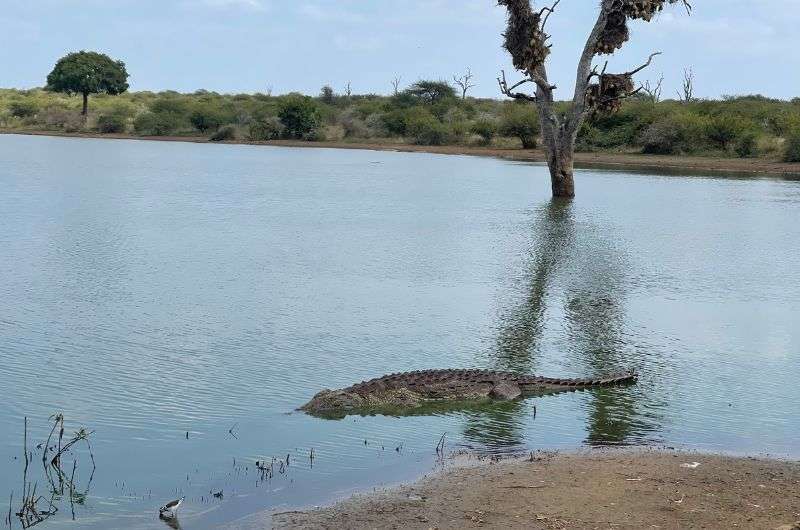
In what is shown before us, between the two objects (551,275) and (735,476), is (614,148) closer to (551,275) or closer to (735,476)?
(551,275)

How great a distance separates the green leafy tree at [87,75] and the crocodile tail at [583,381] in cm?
6716

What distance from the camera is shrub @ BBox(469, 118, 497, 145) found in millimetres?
56312

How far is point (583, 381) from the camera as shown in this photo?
9023mm

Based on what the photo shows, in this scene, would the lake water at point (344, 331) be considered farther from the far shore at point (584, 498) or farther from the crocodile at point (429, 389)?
the far shore at point (584, 498)

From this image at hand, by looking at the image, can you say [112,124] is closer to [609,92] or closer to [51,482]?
[609,92]

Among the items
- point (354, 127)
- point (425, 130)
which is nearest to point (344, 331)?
point (425, 130)

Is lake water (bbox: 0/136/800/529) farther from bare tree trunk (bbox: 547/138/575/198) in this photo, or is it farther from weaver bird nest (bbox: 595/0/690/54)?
weaver bird nest (bbox: 595/0/690/54)

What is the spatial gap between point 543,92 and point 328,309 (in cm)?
1726

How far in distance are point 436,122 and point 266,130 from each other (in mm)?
9786

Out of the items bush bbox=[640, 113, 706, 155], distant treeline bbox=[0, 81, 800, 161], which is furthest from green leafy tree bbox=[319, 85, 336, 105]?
bush bbox=[640, 113, 706, 155]

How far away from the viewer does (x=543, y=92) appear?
92.0 ft

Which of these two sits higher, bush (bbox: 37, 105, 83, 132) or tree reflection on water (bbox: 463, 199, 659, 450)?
bush (bbox: 37, 105, 83, 132)

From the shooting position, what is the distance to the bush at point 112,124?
214 feet

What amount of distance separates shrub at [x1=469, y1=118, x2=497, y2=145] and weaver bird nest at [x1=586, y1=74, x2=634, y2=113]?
28602 mm
